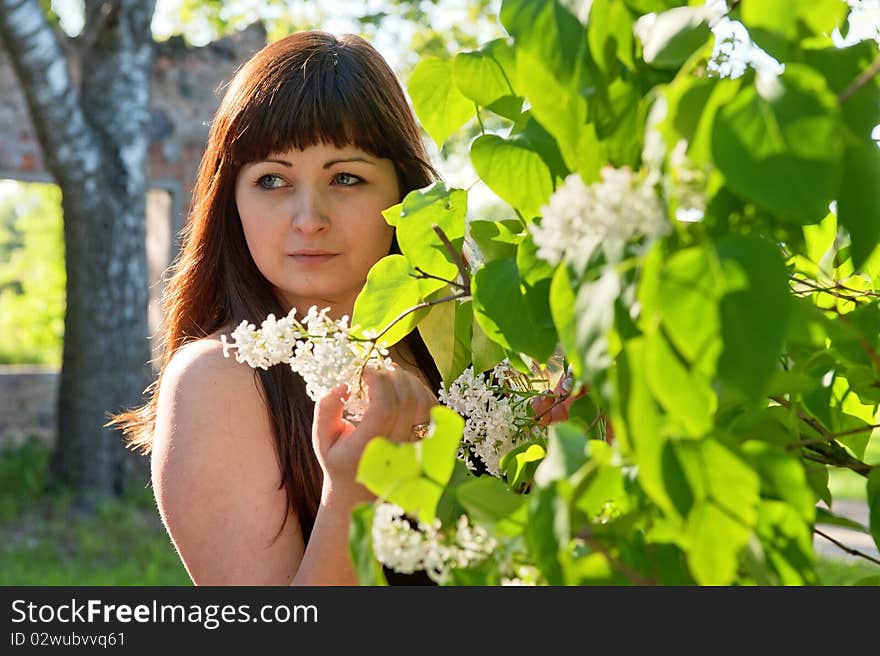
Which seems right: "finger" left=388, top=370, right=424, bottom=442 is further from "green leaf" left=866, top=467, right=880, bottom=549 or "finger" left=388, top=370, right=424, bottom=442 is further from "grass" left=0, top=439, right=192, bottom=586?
"grass" left=0, top=439, right=192, bottom=586

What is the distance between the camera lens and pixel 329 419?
894 millimetres

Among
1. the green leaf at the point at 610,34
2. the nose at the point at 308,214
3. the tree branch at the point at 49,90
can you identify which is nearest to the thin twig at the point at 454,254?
the green leaf at the point at 610,34

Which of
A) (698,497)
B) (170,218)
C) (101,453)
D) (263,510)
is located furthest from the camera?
(170,218)

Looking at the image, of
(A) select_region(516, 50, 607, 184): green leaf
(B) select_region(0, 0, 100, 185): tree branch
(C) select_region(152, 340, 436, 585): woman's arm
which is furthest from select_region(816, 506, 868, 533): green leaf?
(B) select_region(0, 0, 100, 185): tree branch

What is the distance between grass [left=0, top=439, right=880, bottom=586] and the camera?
455 centimetres

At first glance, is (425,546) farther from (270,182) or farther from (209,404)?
(270,182)

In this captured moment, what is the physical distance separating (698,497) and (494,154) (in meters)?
0.28

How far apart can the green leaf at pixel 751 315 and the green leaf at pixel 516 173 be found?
224 mm

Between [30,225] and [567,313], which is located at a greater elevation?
[567,313]

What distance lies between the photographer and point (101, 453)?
589cm

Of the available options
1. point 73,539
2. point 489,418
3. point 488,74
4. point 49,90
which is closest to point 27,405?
point 73,539

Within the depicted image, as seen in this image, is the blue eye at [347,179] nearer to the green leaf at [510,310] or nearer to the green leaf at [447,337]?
the green leaf at [447,337]
